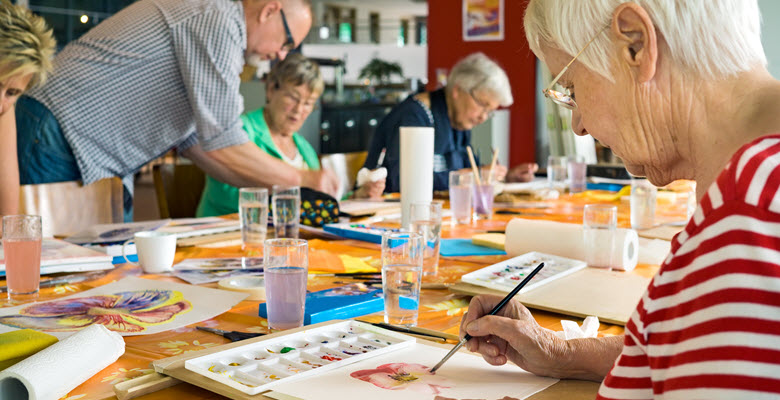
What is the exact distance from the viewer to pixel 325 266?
165 centimetres

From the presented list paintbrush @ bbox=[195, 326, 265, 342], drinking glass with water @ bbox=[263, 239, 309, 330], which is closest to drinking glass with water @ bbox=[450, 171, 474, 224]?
drinking glass with water @ bbox=[263, 239, 309, 330]

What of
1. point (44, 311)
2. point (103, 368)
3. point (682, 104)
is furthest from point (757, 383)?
point (44, 311)

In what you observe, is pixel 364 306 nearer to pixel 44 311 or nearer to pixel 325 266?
pixel 325 266

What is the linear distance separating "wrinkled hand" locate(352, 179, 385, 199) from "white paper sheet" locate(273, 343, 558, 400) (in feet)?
6.39

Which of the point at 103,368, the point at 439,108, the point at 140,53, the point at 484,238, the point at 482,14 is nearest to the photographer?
the point at 103,368

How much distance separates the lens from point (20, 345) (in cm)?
90

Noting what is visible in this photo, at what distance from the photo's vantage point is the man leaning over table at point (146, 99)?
8.35 feet

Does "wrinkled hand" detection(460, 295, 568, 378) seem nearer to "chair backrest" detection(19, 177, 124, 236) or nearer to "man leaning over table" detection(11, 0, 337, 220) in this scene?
"chair backrest" detection(19, 177, 124, 236)

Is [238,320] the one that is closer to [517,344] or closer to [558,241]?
[517,344]

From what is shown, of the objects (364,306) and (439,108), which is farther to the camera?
(439,108)

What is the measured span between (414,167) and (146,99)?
1185mm

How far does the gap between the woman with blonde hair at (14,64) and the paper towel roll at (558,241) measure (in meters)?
1.34

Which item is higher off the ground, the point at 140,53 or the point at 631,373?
the point at 140,53

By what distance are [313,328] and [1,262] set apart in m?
0.82
